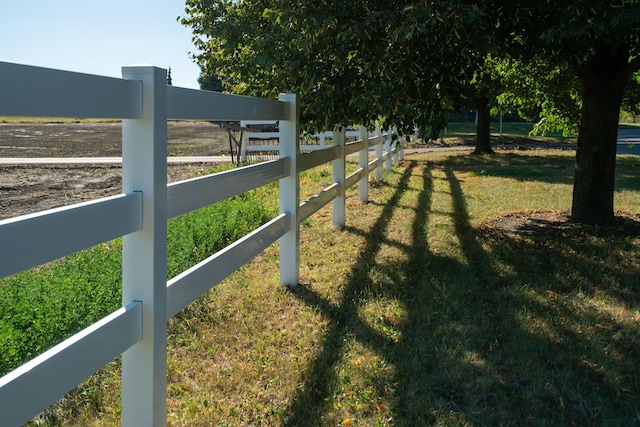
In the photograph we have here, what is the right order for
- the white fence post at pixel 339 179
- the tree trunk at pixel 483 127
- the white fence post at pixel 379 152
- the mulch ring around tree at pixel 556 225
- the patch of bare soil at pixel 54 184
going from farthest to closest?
the tree trunk at pixel 483 127 < the white fence post at pixel 379 152 < the patch of bare soil at pixel 54 184 < the white fence post at pixel 339 179 < the mulch ring around tree at pixel 556 225

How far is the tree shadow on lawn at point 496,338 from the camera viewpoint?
11.5 feet

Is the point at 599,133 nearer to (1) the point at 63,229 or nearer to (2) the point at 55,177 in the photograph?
(1) the point at 63,229

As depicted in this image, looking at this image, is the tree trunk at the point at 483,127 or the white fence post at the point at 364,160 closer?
the white fence post at the point at 364,160

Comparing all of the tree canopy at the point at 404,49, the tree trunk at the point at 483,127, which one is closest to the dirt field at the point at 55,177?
the tree canopy at the point at 404,49

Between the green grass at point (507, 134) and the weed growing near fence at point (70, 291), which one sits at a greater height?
the green grass at point (507, 134)

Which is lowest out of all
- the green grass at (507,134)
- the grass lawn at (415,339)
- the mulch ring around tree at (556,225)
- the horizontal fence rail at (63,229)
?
the grass lawn at (415,339)

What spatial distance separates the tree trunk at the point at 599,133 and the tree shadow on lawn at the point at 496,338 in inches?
52.8

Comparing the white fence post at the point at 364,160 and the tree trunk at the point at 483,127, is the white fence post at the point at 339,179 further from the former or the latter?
the tree trunk at the point at 483,127

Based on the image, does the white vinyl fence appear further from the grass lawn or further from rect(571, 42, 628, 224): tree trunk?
rect(571, 42, 628, 224): tree trunk

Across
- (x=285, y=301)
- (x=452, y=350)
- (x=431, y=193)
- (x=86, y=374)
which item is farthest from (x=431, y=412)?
(x=431, y=193)

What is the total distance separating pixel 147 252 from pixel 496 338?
256 cm

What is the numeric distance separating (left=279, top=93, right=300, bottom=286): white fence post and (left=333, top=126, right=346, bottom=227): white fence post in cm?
249

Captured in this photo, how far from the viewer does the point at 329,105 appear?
595 centimetres

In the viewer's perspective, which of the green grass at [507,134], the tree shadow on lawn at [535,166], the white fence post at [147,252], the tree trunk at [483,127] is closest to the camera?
the white fence post at [147,252]
